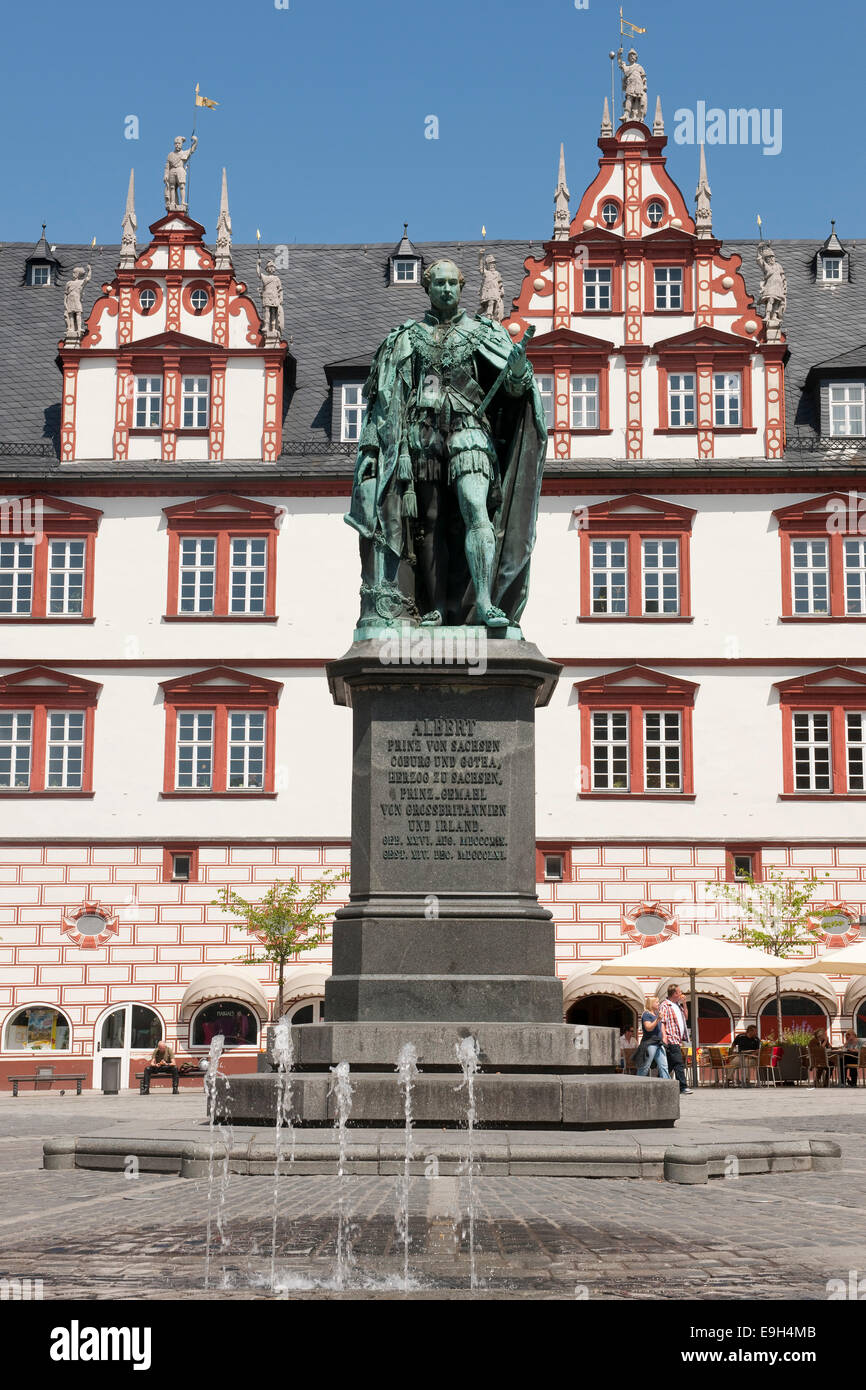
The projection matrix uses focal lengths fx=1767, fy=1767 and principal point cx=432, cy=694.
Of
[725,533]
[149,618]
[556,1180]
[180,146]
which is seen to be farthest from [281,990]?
[556,1180]

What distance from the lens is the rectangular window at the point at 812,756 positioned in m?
34.6

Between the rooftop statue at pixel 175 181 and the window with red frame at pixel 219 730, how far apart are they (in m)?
9.71

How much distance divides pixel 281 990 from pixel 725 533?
A: 490 inches

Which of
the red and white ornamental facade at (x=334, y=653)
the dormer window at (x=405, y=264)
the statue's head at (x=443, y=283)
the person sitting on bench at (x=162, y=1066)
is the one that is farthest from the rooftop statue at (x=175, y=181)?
the statue's head at (x=443, y=283)

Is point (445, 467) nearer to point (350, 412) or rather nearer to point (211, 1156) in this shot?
point (211, 1156)

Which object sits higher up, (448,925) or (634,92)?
(634,92)

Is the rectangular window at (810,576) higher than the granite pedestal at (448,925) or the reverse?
higher

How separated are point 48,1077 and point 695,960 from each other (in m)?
12.0

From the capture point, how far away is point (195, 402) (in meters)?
35.6

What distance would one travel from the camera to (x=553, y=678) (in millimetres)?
11711

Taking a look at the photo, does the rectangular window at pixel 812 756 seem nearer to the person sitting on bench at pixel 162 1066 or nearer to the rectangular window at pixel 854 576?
the rectangular window at pixel 854 576

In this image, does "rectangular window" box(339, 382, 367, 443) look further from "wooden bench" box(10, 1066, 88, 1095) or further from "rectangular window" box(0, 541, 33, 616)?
"wooden bench" box(10, 1066, 88, 1095)

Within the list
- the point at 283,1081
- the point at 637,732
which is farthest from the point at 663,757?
the point at 283,1081

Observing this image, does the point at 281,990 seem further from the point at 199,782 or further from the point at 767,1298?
the point at 767,1298
